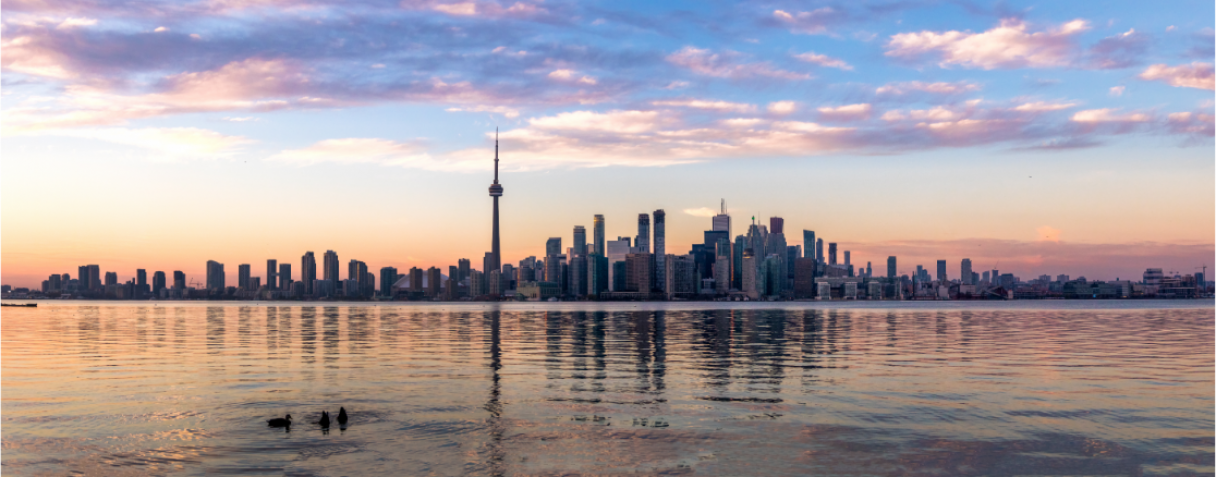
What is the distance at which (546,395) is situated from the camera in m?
43.9

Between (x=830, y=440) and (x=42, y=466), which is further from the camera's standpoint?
(x=830, y=440)

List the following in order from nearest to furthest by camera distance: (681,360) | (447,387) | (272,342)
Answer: (447,387) < (681,360) < (272,342)

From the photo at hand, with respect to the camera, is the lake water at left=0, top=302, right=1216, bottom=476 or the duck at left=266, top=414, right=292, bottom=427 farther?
the duck at left=266, top=414, right=292, bottom=427

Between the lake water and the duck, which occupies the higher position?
the duck

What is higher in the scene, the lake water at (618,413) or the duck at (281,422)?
the duck at (281,422)

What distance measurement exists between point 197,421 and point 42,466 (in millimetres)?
8374

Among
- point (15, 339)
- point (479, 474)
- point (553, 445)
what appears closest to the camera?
point (479, 474)

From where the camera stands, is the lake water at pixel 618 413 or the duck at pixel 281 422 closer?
the lake water at pixel 618 413

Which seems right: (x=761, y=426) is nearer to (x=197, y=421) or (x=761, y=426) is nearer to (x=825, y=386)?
(x=825, y=386)

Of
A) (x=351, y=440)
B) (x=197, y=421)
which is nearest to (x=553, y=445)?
(x=351, y=440)

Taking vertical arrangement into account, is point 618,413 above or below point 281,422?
below

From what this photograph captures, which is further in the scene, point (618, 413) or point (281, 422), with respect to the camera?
point (618, 413)

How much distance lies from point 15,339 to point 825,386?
307 feet

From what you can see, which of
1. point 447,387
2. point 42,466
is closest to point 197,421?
point 42,466
